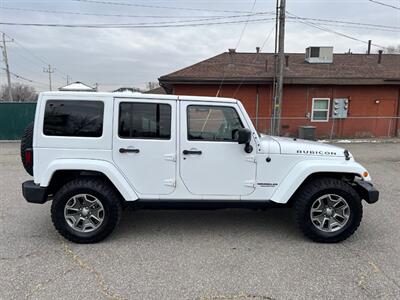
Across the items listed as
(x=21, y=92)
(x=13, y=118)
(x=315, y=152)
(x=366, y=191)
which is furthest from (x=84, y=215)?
(x=21, y=92)

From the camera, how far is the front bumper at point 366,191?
159 inches

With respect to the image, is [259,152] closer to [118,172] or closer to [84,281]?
[118,172]

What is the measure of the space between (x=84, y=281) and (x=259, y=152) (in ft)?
8.08

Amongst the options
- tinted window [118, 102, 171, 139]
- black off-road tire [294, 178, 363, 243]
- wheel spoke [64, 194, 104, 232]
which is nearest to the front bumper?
black off-road tire [294, 178, 363, 243]

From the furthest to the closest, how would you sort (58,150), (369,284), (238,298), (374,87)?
(374,87) < (58,150) < (369,284) < (238,298)

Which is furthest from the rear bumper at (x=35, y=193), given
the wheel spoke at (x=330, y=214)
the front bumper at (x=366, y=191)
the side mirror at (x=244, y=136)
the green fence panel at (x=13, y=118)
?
the green fence panel at (x=13, y=118)

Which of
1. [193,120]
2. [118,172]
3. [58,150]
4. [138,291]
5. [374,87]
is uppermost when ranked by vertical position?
[374,87]

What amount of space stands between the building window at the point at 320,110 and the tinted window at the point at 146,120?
13.5 meters

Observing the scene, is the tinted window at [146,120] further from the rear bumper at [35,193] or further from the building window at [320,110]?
the building window at [320,110]

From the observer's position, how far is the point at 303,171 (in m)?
3.93

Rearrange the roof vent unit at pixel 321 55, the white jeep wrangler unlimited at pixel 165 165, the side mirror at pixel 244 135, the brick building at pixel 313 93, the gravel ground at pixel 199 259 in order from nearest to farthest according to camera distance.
→ the gravel ground at pixel 199 259 < the side mirror at pixel 244 135 < the white jeep wrangler unlimited at pixel 165 165 < the brick building at pixel 313 93 < the roof vent unit at pixel 321 55

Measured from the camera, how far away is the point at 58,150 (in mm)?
3832

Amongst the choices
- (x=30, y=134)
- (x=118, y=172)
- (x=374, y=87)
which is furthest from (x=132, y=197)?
(x=374, y=87)

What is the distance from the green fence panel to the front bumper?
1434 centimetres
